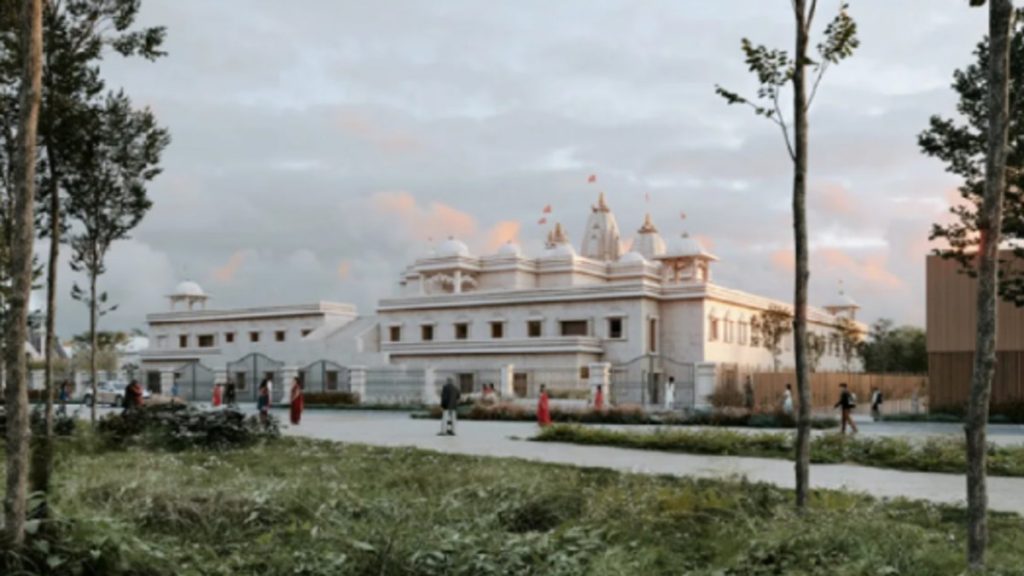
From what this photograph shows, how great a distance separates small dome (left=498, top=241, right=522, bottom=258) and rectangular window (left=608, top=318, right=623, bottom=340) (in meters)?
11.2

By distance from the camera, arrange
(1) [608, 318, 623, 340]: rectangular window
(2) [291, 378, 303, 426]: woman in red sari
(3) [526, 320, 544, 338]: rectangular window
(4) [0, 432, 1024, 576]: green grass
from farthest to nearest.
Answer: (3) [526, 320, 544, 338]: rectangular window < (1) [608, 318, 623, 340]: rectangular window < (2) [291, 378, 303, 426]: woman in red sari < (4) [0, 432, 1024, 576]: green grass

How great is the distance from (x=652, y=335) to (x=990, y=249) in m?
50.0

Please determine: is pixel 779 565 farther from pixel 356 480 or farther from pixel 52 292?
pixel 52 292

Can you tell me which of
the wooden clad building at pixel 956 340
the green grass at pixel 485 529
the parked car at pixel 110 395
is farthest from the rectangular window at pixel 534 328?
the green grass at pixel 485 529

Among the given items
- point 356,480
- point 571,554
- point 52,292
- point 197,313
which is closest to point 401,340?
point 197,313

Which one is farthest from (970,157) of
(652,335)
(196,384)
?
(196,384)

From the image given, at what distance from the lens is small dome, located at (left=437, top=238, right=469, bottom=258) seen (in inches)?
2598

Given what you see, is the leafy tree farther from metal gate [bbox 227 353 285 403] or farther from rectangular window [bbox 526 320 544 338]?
metal gate [bbox 227 353 285 403]

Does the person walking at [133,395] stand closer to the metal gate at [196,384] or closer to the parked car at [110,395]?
the parked car at [110,395]

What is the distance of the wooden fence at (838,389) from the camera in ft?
122

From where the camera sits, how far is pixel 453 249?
219ft

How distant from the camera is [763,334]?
60.8 metres

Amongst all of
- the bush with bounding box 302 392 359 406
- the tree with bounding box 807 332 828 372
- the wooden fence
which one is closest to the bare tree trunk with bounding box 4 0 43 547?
the wooden fence

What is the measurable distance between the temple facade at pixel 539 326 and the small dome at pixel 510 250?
148 mm
